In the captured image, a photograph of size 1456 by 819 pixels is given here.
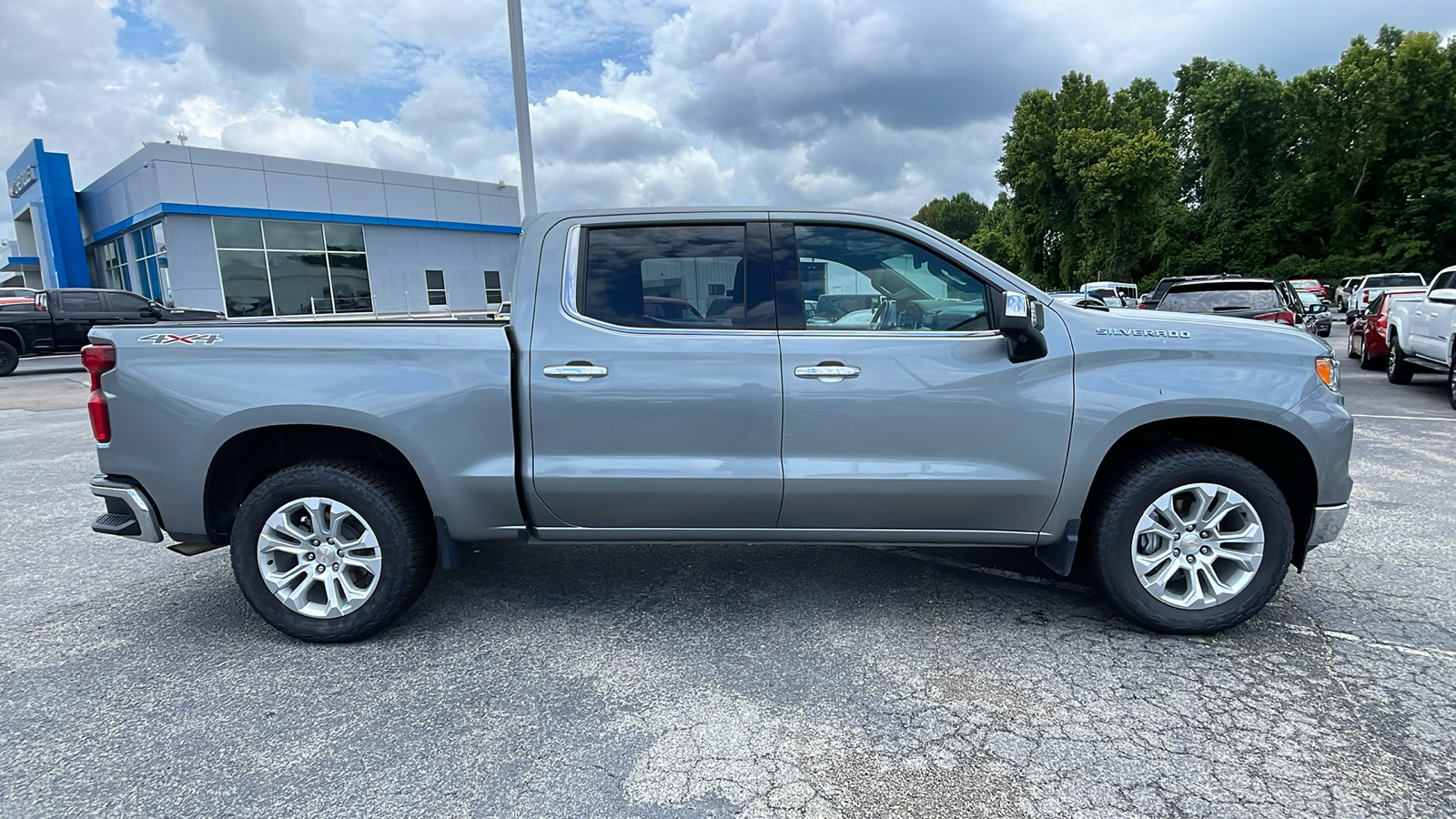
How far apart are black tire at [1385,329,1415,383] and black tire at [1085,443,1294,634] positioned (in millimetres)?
10926

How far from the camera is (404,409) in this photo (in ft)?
10.8

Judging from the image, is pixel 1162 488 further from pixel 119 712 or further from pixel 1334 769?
pixel 119 712

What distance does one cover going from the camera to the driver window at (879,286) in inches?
133

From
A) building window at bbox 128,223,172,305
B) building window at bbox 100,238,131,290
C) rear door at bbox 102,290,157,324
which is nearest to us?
rear door at bbox 102,290,157,324

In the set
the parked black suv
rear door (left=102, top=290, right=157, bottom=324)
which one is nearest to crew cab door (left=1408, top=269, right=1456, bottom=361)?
the parked black suv

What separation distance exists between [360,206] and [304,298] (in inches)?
145

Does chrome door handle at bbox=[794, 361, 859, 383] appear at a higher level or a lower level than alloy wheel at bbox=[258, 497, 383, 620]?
higher

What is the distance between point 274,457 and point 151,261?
27105mm

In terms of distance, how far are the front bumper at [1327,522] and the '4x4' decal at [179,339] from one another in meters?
4.74

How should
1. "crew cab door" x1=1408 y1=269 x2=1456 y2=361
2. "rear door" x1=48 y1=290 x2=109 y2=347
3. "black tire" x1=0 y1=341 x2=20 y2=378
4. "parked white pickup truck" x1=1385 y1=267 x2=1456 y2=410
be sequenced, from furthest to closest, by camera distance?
1. "rear door" x1=48 y1=290 x2=109 y2=347
2. "black tire" x1=0 y1=341 x2=20 y2=378
3. "crew cab door" x1=1408 y1=269 x2=1456 y2=361
4. "parked white pickup truck" x1=1385 y1=267 x2=1456 y2=410

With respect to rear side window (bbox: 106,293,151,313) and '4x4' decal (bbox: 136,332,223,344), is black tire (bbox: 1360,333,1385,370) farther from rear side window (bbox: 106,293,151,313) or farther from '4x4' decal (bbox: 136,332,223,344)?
rear side window (bbox: 106,293,151,313)

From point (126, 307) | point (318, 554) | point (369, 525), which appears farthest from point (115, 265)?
point (369, 525)

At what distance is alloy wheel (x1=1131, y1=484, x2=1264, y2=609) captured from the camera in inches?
129

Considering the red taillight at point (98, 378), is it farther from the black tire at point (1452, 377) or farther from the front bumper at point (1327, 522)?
the black tire at point (1452, 377)
